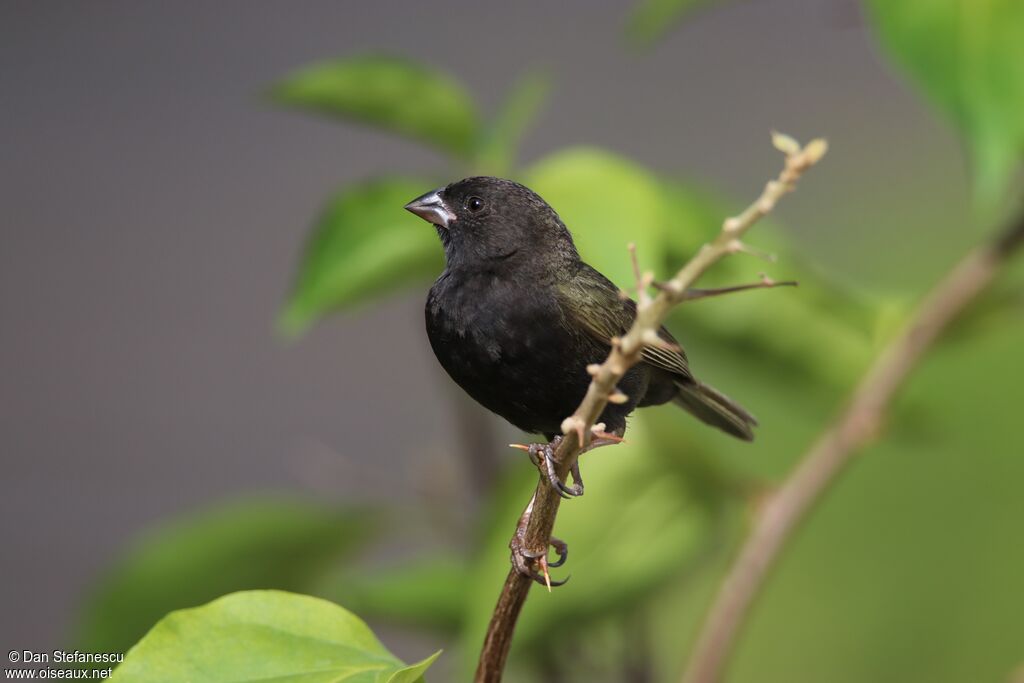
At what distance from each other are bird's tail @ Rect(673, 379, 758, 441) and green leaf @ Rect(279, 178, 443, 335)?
0.93ft

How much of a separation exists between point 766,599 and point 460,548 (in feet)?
2.35

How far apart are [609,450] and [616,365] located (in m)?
0.73

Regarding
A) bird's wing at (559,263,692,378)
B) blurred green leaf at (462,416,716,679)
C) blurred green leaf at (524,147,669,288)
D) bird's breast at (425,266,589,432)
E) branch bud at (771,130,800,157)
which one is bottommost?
blurred green leaf at (462,416,716,679)

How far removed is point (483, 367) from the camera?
2.86ft

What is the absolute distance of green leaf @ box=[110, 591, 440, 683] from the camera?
2.33ft

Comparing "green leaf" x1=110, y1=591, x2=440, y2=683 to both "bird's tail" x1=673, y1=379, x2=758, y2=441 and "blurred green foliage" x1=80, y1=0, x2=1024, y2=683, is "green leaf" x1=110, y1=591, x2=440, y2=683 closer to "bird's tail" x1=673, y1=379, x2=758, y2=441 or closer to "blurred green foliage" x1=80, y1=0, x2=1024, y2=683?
"blurred green foliage" x1=80, y1=0, x2=1024, y2=683

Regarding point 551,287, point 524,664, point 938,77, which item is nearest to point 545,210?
point 551,287

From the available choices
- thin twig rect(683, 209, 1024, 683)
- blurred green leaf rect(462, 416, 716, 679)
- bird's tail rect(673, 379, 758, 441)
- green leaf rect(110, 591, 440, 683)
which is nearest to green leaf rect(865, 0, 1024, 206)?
Answer: thin twig rect(683, 209, 1024, 683)

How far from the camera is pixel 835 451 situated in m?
1.24

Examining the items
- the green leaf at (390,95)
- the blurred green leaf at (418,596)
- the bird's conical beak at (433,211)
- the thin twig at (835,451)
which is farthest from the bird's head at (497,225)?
the blurred green leaf at (418,596)

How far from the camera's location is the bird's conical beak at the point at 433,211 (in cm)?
104

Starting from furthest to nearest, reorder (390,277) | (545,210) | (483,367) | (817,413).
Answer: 1. (817,413)
2. (390,277)
3. (545,210)
4. (483,367)

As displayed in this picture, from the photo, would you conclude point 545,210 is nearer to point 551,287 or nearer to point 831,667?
point 551,287

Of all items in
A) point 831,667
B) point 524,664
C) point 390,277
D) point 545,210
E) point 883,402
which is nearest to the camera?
point 545,210
